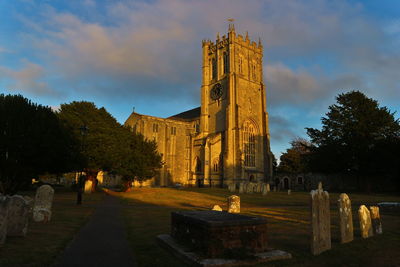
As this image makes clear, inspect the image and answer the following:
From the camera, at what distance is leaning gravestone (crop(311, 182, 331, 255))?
6578 mm

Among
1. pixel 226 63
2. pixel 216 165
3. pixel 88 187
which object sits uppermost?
pixel 226 63

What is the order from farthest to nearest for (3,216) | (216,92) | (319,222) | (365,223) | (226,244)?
(216,92)
(365,223)
(3,216)
(319,222)
(226,244)

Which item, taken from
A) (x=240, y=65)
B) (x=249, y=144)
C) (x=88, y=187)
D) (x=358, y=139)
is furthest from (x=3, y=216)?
(x=240, y=65)

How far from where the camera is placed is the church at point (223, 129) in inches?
2010

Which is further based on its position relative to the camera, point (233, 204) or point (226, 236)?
point (233, 204)

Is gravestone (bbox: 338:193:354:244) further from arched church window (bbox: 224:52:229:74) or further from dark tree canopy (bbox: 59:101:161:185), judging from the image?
arched church window (bbox: 224:52:229:74)

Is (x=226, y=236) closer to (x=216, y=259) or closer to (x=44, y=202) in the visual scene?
(x=216, y=259)

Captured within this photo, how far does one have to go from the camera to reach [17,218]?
27.1ft

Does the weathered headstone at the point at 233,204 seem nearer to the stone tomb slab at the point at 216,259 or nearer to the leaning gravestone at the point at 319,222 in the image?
the leaning gravestone at the point at 319,222

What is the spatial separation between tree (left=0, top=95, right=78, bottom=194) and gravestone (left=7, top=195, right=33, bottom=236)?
56.3 ft

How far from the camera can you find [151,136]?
57.5 meters

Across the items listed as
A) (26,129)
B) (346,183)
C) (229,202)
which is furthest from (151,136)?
(229,202)

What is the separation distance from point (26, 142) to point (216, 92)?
39429 mm

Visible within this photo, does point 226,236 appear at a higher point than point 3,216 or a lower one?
lower
